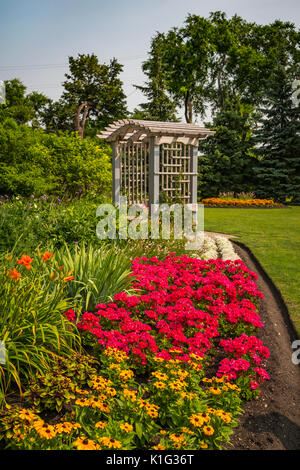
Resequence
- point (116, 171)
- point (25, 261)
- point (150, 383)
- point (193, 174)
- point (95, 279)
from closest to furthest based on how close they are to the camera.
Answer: point (25, 261)
point (150, 383)
point (95, 279)
point (193, 174)
point (116, 171)

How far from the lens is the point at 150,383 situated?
2.75 meters

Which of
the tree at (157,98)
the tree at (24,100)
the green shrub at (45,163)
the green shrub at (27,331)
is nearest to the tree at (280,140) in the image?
the tree at (157,98)

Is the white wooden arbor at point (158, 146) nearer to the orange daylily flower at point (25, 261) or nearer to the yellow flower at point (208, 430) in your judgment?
the orange daylily flower at point (25, 261)

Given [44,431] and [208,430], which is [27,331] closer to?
[44,431]

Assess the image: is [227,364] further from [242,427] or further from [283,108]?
[283,108]

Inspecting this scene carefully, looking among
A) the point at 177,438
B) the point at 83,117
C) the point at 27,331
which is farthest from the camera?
the point at 83,117

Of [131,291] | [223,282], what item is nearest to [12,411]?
[131,291]

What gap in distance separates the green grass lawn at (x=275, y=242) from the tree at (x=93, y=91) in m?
17.5

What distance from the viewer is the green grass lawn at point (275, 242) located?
595 cm

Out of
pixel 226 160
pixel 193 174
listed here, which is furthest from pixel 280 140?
pixel 193 174

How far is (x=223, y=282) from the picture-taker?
462 cm

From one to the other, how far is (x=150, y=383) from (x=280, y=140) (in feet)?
71.4

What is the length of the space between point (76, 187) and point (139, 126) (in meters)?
6.24

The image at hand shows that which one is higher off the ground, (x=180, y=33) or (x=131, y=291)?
(x=180, y=33)
